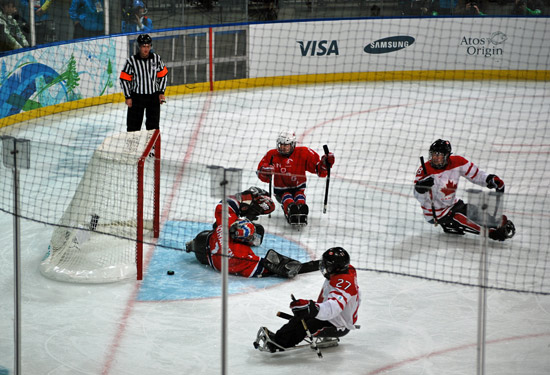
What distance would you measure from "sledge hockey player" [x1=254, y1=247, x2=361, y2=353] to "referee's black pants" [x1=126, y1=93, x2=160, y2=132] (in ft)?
16.3

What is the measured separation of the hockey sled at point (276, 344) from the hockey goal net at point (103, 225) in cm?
155

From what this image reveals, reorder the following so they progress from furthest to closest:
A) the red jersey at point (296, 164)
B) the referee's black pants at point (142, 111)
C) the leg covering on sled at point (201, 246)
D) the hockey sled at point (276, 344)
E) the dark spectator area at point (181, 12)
→ 1. the dark spectator area at point (181, 12)
2. the referee's black pants at point (142, 111)
3. the red jersey at point (296, 164)
4. the leg covering on sled at point (201, 246)
5. the hockey sled at point (276, 344)

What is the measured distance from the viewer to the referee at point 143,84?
9742mm

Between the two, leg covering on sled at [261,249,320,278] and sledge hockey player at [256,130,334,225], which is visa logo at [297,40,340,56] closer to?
sledge hockey player at [256,130,334,225]

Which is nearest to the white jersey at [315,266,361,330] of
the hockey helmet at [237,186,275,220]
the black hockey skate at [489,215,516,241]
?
the hockey helmet at [237,186,275,220]

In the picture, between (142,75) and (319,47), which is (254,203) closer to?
(142,75)

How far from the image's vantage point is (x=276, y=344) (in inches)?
207

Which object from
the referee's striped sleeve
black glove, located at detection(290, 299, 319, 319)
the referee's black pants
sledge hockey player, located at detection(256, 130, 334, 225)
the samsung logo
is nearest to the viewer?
black glove, located at detection(290, 299, 319, 319)

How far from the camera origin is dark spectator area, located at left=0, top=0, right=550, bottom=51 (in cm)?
1222

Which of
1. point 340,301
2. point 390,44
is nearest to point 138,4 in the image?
point 390,44

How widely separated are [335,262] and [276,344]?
A: 2.11 feet

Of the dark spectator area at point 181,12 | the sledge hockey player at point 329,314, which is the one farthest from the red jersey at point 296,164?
the dark spectator area at point 181,12

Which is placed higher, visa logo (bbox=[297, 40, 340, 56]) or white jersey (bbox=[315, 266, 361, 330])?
visa logo (bbox=[297, 40, 340, 56])

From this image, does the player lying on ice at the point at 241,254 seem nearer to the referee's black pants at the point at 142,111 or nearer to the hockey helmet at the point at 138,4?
the referee's black pants at the point at 142,111
